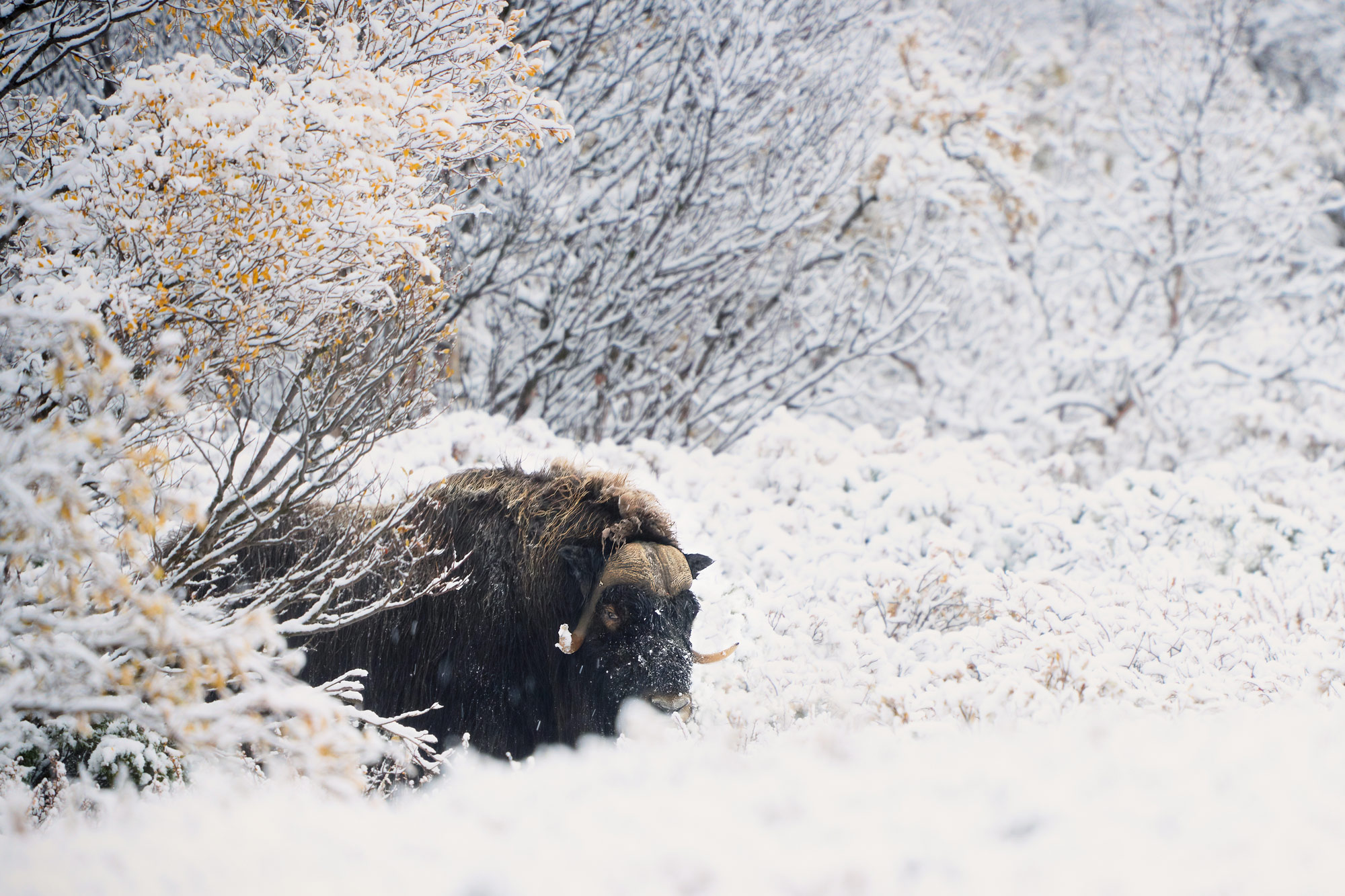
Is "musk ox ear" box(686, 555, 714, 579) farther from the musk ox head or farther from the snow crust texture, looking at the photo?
the snow crust texture

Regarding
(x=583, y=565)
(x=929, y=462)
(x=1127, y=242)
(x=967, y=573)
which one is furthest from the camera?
(x=1127, y=242)

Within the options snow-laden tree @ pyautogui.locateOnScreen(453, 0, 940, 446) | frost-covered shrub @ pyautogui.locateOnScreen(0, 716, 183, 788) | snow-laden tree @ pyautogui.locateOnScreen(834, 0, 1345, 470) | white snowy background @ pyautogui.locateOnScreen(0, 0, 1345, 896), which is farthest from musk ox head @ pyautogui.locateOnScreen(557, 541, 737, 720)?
snow-laden tree @ pyautogui.locateOnScreen(834, 0, 1345, 470)

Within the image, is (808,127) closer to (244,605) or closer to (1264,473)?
(1264,473)

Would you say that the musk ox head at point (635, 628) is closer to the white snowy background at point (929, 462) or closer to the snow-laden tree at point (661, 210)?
the white snowy background at point (929, 462)

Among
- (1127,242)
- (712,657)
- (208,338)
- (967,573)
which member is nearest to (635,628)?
(712,657)

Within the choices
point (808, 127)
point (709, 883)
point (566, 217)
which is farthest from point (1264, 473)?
point (709, 883)

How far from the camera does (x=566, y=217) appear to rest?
9.93m

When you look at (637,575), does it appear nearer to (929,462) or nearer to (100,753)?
(100,753)

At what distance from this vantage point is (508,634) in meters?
4.54

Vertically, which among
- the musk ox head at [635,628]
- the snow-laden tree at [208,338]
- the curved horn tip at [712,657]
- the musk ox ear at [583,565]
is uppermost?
the snow-laden tree at [208,338]

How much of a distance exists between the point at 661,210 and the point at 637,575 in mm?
7157

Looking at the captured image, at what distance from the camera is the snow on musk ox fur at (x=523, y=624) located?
4.33 metres

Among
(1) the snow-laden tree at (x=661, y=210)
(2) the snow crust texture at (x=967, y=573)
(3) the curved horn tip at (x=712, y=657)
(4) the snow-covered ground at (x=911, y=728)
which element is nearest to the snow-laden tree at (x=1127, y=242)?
(1) the snow-laden tree at (x=661, y=210)

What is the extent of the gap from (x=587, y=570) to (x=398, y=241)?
6.24ft
